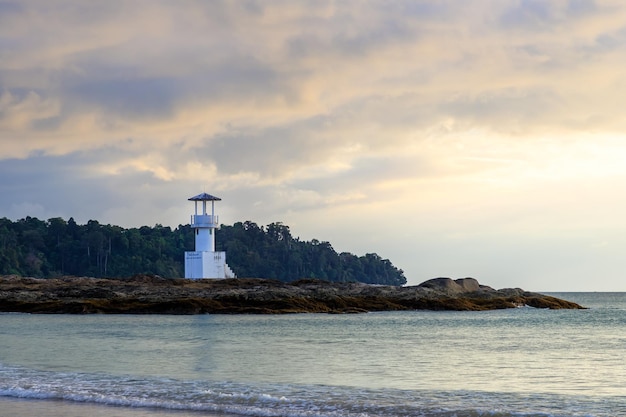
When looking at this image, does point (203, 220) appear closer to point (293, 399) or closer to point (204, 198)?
point (204, 198)

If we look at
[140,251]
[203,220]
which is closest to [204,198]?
[203,220]

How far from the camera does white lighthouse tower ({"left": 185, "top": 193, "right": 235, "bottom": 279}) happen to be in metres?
78.9

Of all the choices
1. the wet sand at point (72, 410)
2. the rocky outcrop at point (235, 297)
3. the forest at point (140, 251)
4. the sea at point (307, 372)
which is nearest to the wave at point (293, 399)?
the sea at point (307, 372)

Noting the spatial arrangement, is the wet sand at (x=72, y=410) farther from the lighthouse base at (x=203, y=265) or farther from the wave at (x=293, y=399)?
the lighthouse base at (x=203, y=265)

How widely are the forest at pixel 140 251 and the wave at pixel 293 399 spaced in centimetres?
10737

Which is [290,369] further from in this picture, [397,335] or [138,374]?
[397,335]

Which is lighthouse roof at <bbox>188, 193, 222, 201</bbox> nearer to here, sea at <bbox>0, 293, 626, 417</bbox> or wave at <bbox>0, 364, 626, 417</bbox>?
sea at <bbox>0, 293, 626, 417</bbox>

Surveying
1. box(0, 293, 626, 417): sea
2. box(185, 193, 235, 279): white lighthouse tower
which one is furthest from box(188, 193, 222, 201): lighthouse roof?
box(0, 293, 626, 417): sea

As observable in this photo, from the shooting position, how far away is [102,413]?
16.5 meters

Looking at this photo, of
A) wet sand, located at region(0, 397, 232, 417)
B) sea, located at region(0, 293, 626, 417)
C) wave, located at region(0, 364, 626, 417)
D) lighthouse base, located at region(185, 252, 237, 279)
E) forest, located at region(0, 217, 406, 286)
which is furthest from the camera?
forest, located at region(0, 217, 406, 286)

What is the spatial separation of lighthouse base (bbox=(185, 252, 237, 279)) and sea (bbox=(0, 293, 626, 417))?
3624 cm

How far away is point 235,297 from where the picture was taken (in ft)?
202

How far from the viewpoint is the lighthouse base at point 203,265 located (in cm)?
7881

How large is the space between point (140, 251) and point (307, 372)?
113220 mm
